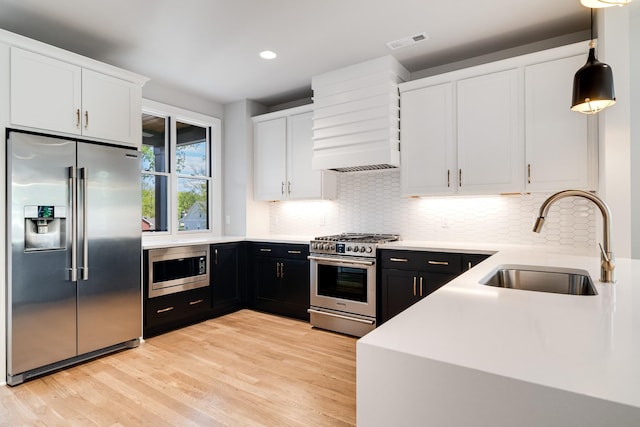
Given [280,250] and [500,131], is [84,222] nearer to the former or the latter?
[280,250]

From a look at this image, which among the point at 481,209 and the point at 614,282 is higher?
the point at 481,209

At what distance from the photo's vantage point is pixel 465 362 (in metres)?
0.68

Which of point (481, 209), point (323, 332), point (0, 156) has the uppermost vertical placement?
point (0, 156)

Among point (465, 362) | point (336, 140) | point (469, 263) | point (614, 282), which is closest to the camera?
point (465, 362)

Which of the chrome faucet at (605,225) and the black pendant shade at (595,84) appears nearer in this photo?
the chrome faucet at (605,225)

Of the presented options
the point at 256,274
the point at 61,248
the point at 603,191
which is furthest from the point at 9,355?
the point at 603,191

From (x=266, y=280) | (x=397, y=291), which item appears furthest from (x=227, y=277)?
(x=397, y=291)

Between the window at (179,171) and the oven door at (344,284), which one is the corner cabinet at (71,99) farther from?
the oven door at (344,284)

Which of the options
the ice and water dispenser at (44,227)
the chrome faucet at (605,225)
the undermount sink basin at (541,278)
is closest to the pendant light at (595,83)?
the chrome faucet at (605,225)

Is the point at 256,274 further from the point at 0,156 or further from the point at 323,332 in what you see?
the point at 0,156

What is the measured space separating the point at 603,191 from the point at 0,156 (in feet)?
14.4

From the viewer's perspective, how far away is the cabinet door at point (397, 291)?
338cm

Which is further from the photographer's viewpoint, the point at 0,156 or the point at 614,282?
the point at 0,156

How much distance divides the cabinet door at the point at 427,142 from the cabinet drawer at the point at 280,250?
4.21 feet
